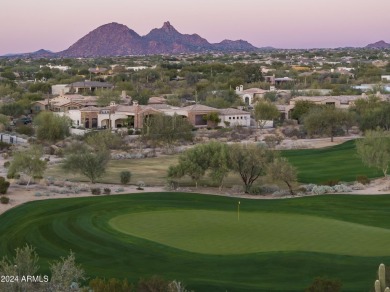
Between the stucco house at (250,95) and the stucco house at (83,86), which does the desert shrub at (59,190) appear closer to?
the stucco house at (250,95)

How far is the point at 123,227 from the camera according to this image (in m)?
31.2

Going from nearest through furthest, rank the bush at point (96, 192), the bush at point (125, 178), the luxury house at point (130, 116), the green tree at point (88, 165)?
the bush at point (96, 192)
the bush at point (125, 178)
the green tree at point (88, 165)
the luxury house at point (130, 116)

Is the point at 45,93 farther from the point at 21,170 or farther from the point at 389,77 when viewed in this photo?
the point at 21,170

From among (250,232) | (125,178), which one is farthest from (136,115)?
(250,232)

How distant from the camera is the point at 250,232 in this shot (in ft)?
97.8

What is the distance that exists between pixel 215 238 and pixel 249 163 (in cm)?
1591

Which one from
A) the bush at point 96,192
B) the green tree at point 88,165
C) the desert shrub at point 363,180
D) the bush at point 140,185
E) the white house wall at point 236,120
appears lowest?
the white house wall at point 236,120

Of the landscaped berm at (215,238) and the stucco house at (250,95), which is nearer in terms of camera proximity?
the landscaped berm at (215,238)

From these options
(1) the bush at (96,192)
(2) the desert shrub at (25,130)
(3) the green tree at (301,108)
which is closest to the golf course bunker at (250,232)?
(1) the bush at (96,192)

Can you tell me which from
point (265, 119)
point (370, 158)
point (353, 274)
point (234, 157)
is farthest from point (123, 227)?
point (265, 119)

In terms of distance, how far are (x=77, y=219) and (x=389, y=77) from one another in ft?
356

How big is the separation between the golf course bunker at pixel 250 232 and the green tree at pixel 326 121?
3935 centimetres

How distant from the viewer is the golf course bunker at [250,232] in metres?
27.0

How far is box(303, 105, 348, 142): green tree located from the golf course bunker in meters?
39.4
